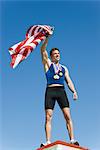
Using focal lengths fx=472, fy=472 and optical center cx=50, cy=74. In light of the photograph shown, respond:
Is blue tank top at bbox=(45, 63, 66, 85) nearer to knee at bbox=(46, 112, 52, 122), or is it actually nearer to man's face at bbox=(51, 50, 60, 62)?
man's face at bbox=(51, 50, 60, 62)

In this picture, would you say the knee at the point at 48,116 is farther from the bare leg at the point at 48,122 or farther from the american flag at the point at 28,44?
the american flag at the point at 28,44

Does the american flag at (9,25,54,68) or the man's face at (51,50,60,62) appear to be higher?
the american flag at (9,25,54,68)

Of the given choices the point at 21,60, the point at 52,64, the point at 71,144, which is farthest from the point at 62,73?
the point at 71,144

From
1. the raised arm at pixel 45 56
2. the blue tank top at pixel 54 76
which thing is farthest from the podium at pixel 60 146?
the raised arm at pixel 45 56

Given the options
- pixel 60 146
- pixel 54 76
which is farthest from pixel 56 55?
pixel 60 146

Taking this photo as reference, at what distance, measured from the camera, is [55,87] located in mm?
10391

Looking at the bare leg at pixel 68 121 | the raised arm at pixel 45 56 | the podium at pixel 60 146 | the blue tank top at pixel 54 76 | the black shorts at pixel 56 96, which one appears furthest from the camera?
A: the raised arm at pixel 45 56

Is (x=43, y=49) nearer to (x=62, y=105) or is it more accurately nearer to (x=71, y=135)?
(x=62, y=105)

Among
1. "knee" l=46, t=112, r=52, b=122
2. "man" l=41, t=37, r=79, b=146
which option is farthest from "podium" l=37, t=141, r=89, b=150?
"knee" l=46, t=112, r=52, b=122

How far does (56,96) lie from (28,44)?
1.43 metres

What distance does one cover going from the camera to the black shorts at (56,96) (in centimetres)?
1030

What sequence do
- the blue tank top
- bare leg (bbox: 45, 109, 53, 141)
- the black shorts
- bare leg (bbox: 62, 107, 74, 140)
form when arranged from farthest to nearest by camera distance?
the blue tank top, the black shorts, bare leg (bbox: 62, 107, 74, 140), bare leg (bbox: 45, 109, 53, 141)

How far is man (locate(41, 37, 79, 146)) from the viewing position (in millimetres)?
10109

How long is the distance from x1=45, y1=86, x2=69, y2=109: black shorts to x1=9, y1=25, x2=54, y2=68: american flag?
944 millimetres
